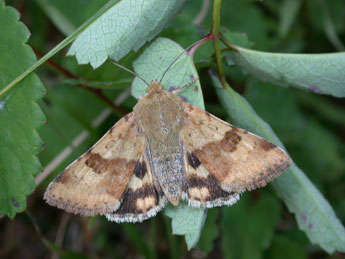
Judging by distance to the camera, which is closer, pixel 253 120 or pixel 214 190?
pixel 214 190

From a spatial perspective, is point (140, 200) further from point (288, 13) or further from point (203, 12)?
point (288, 13)

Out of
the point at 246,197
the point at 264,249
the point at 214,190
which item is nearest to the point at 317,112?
the point at 246,197

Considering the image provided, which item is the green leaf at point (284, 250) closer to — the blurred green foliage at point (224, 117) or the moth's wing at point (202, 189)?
the blurred green foliage at point (224, 117)

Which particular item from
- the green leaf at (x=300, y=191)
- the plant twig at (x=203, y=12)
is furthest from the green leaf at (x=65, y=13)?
the green leaf at (x=300, y=191)

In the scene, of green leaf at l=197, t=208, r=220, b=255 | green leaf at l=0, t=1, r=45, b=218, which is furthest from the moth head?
green leaf at l=197, t=208, r=220, b=255

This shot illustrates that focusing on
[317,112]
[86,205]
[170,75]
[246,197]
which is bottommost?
[317,112]

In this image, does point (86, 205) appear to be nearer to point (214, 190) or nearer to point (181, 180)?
point (181, 180)

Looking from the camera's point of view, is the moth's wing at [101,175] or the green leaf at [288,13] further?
the green leaf at [288,13]
